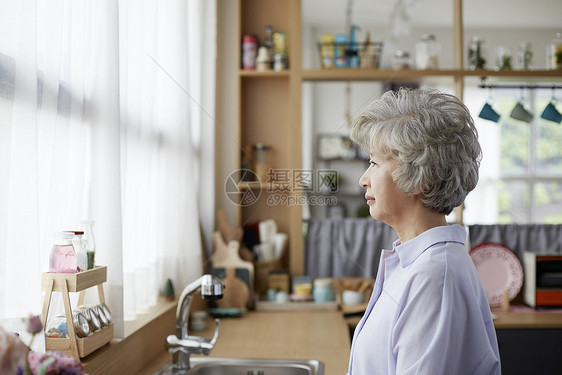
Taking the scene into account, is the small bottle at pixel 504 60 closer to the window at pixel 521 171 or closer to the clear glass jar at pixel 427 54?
the clear glass jar at pixel 427 54

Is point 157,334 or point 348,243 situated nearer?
point 157,334

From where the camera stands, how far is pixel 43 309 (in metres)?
1.16

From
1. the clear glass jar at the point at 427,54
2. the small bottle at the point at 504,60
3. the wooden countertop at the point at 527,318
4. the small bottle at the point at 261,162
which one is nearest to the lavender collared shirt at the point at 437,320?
the wooden countertop at the point at 527,318

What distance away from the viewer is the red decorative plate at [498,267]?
2.70 metres

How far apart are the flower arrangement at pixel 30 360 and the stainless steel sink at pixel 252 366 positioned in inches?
42.1

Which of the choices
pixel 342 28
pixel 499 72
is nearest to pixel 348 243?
pixel 499 72

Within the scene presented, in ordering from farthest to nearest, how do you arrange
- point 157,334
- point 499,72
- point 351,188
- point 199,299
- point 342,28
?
point 342,28, point 351,188, point 499,72, point 199,299, point 157,334

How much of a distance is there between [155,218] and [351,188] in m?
2.82

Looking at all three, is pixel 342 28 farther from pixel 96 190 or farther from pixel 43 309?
pixel 43 309

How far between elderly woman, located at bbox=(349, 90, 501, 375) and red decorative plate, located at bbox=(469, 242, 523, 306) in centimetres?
171

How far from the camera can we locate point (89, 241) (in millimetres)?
1309

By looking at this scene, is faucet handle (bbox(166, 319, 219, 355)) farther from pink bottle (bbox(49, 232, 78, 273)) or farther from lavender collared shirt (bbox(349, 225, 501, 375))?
lavender collared shirt (bbox(349, 225, 501, 375))

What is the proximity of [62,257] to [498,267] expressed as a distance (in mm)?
2171

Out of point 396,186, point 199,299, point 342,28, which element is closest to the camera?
point 396,186
